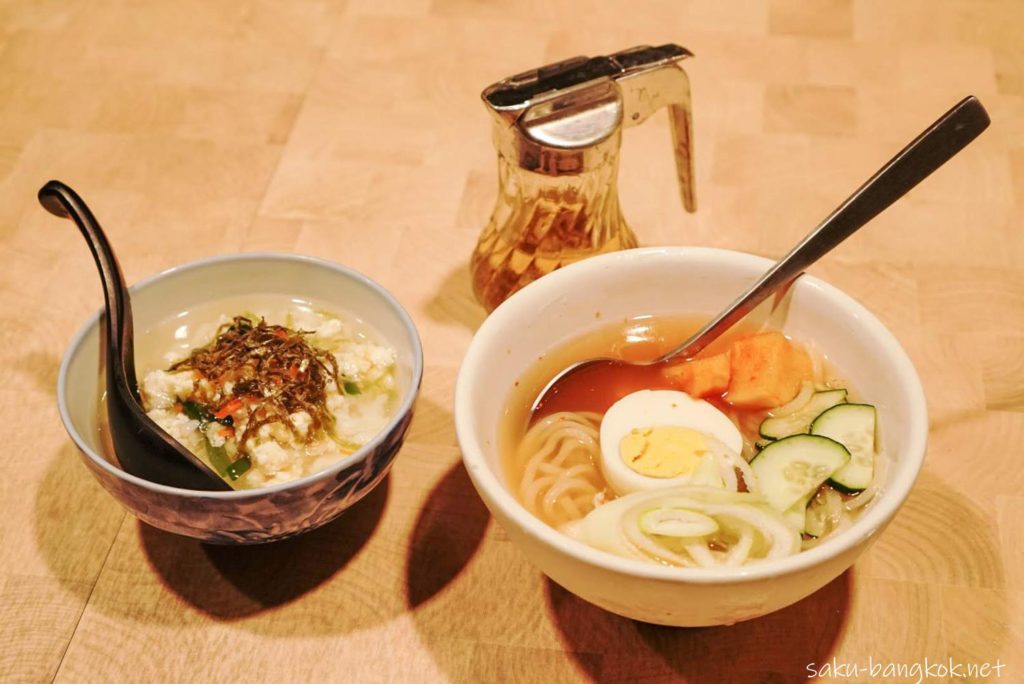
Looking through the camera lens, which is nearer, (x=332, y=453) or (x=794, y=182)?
(x=332, y=453)

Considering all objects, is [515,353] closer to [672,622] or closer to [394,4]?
[672,622]

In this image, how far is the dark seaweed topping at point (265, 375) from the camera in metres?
1.04

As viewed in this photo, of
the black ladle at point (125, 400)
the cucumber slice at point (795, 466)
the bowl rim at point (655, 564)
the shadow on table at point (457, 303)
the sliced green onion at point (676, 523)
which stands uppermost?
the bowl rim at point (655, 564)

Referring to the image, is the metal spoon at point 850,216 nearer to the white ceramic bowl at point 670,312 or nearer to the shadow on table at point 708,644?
the white ceramic bowl at point 670,312

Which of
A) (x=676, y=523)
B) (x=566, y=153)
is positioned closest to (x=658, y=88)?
(x=566, y=153)

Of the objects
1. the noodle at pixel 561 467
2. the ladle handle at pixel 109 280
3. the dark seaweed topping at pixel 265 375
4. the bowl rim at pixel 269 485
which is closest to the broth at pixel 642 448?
the noodle at pixel 561 467

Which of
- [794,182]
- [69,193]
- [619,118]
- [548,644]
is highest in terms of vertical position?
[619,118]

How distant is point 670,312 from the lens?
1.10 metres

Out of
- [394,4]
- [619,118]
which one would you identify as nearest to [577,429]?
[619,118]

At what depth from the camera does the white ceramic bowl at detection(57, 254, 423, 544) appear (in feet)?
2.93

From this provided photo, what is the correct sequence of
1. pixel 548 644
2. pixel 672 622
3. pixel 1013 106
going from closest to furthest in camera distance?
pixel 672 622
pixel 548 644
pixel 1013 106

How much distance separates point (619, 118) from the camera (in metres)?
1.10

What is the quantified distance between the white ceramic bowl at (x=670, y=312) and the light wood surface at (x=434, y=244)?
0.20m

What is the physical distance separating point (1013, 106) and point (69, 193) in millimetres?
1562
